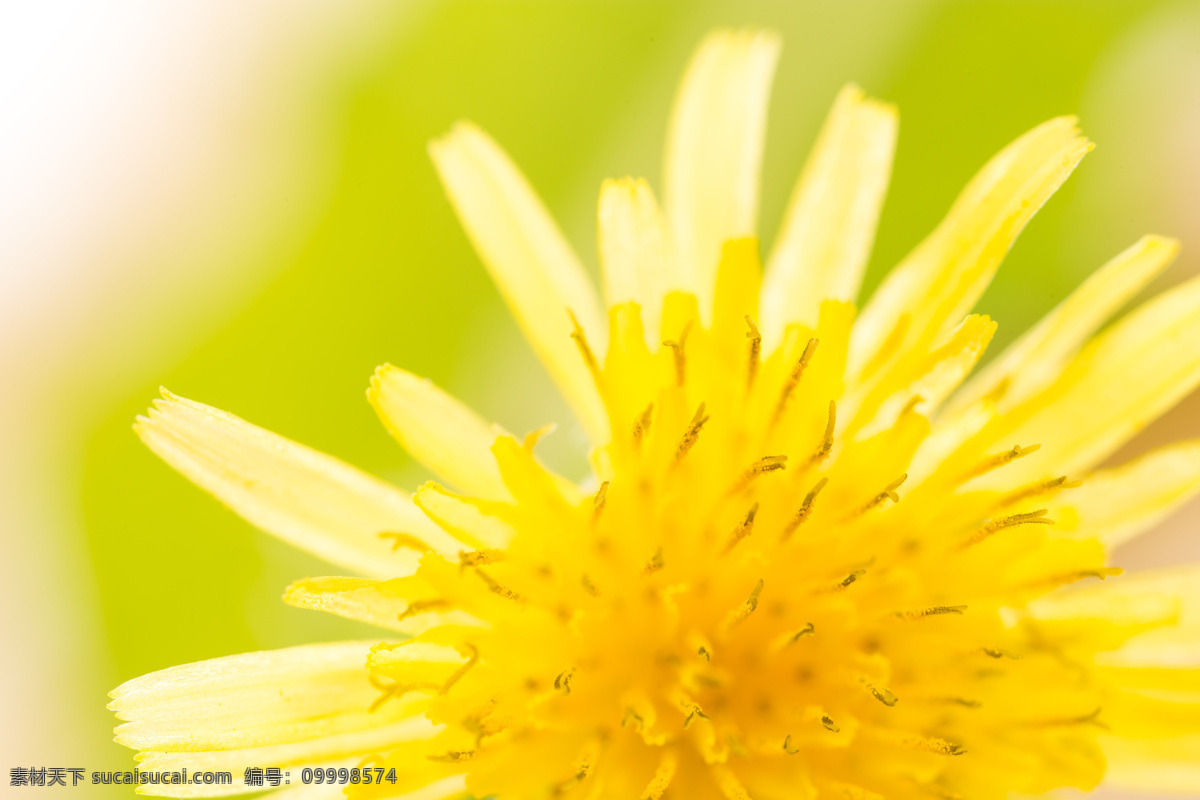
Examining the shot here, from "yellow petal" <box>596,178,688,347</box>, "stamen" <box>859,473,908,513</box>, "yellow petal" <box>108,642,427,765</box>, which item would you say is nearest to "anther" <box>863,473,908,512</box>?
"stamen" <box>859,473,908,513</box>

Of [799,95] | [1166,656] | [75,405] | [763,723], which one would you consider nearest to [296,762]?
[763,723]

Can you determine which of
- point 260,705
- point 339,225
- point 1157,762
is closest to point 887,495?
point 1157,762

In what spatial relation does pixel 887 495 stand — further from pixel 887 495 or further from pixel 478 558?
pixel 478 558

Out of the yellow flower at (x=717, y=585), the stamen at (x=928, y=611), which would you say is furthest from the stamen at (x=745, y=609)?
the stamen at (x=928, y=611)

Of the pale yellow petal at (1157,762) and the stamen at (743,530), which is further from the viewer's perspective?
the pale yellow petal at (1157,762)

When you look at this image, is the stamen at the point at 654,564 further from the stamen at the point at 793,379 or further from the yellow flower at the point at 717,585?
the stamen at the point at 793,379

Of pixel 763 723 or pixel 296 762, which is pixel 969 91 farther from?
pixel 296 762
